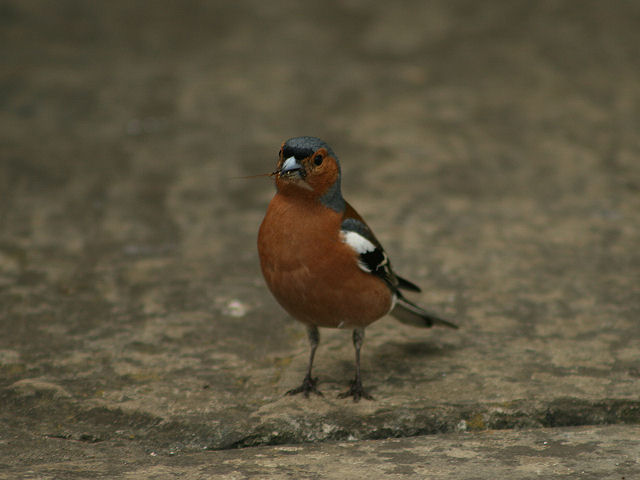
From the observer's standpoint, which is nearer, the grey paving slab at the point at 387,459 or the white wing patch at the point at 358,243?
the grey paving slab at the point at 387,459

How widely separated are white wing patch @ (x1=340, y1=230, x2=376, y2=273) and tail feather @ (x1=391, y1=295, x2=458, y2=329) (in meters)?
0.54

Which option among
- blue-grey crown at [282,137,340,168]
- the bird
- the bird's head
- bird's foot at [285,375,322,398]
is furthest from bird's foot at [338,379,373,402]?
blue-grey crown at [282,137,340,168]

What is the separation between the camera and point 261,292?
527 centimetres

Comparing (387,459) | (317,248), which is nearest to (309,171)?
(317,248)

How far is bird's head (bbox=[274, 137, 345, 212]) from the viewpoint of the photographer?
12.3 ft

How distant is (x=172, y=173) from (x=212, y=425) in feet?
12.2

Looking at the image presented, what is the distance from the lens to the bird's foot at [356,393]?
13.1ft

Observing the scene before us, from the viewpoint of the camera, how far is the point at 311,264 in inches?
148

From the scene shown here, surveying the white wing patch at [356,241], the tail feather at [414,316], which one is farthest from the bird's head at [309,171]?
the tail feather at [414,316]

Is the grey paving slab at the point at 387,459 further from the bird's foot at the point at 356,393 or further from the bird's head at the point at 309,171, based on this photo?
the bird's head at the point at 309,171

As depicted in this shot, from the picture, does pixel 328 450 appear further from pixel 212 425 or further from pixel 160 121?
pixel 160 121

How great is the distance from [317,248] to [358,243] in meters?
0.21

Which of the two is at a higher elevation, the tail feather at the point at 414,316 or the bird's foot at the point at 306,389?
the tail feather at the point at 414,316

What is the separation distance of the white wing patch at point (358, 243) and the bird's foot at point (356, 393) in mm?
545
